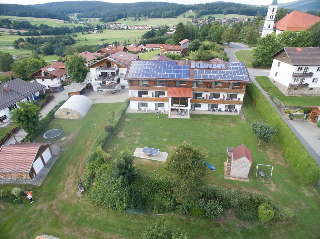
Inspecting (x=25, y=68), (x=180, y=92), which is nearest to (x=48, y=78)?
(x=25, y=68)

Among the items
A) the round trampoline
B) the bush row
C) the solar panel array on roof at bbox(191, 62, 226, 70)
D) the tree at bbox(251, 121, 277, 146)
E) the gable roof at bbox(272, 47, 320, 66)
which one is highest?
the gable roof at bbox(272, 47, 320, 66)

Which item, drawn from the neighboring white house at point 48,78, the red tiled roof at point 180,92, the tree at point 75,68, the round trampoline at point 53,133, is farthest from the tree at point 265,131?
the neighboring white house at point 48,78

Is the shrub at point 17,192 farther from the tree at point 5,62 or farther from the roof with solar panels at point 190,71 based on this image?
the tree at point 5,62

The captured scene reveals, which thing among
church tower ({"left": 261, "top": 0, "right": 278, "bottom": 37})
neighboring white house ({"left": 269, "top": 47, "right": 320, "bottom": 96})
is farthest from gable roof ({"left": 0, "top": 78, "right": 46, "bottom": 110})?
church tower ({"left": 261, "top": 0, "right": 278, "bottom": 37})

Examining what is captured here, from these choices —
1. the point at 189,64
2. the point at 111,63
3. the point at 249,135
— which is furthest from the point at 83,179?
the point at 111,63

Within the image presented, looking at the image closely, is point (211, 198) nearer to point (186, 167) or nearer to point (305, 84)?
point (186, 167)

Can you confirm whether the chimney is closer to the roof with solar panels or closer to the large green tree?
the large green tree
